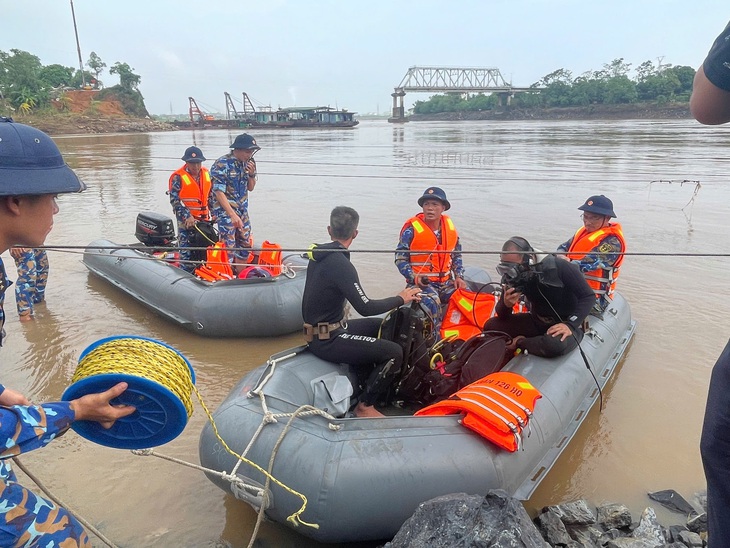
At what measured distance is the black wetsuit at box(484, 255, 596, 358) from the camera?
12.1ft

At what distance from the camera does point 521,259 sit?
3.70 m

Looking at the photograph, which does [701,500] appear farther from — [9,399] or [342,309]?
[9,399]

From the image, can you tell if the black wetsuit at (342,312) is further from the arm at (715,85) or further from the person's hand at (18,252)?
the person's hand at (18,252)

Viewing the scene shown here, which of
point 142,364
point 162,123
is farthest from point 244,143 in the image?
point 162,123

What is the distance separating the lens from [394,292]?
668 cm

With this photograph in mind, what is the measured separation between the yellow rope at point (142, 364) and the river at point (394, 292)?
1413 millimetres

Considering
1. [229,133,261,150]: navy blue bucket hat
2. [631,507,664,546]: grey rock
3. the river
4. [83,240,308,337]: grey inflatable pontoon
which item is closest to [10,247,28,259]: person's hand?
[83,240,308,337]: grey inflatable pontoon

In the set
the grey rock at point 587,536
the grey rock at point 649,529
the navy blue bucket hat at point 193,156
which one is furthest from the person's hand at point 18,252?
the grey rock at point 649,529

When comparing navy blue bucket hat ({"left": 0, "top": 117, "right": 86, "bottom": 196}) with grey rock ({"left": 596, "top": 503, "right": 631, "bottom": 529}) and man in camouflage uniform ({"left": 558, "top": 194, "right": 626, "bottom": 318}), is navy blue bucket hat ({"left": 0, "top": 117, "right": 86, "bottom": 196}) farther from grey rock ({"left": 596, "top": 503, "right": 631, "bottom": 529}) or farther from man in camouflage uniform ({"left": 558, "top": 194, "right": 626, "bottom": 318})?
man in camouflage uniform ({"left": 558, "top": 194, "right": 626, "bottom": 318})

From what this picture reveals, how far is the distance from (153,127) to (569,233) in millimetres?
56288

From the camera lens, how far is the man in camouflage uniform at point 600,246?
15.6 ft

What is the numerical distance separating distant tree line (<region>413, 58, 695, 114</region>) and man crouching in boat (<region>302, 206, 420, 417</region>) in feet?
212

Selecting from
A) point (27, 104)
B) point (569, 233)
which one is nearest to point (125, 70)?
point (27, 104)

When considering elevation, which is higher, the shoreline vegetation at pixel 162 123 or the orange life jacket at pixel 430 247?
the shoreline vegetation at pixel 162 123
